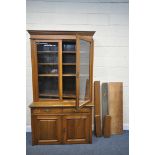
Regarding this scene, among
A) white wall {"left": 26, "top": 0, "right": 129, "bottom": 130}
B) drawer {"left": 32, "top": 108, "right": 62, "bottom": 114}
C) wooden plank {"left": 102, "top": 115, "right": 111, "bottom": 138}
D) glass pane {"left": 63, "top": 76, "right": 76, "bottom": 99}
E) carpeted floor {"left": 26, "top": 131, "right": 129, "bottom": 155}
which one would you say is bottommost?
carpeted floor {"left": 26, "top": 131, "right": 129, "bottom": 155}

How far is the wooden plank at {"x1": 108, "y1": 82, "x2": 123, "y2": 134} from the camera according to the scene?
4.00m

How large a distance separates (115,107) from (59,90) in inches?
51.2

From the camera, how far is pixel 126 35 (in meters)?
4.13

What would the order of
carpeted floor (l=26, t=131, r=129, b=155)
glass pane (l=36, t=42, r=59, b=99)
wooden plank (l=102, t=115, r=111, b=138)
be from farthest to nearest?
wooden plank (l=102, t=115, r=111, b=138) → glass pane (l=36, t=42, r=59, b=99) → carpeted floor (l=26, t=131, r=129, b=155)

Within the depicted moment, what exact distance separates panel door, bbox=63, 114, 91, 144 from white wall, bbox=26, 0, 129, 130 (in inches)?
41.2

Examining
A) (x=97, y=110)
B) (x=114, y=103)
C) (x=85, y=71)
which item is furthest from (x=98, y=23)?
(x=97, y=110)

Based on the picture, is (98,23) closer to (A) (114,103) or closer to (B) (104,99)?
(B) (104,99)

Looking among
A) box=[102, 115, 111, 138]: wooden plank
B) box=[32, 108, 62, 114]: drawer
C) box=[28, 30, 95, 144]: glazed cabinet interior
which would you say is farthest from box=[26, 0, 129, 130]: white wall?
box=[102, 115, 111, 138]: wooden plank

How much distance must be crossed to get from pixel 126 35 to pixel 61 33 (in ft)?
5.05

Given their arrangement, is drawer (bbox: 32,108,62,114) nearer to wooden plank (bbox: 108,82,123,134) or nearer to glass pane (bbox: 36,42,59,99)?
glass pane (bbox: 36,42,59,99)
